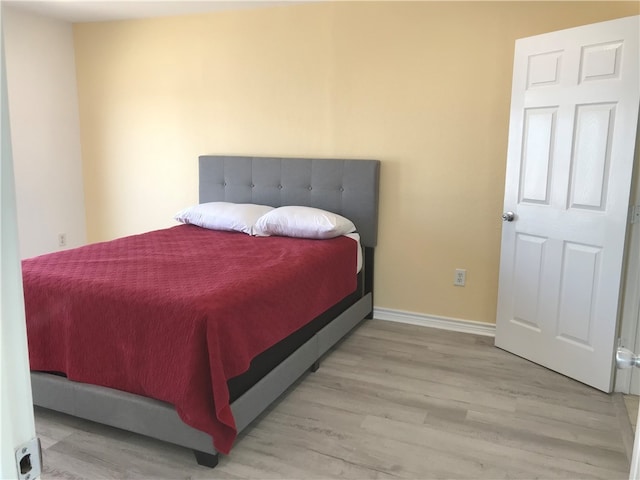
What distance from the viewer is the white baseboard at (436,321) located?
362cm

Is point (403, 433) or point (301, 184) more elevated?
point (301, 184)

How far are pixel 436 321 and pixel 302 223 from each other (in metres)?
1.25

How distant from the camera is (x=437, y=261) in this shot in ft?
12.2

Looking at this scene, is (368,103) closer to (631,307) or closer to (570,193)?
(570,193)

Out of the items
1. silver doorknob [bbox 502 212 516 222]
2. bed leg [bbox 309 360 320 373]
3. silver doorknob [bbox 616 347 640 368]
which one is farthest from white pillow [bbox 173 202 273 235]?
silver doorknob [bbox 616 347 640 368]

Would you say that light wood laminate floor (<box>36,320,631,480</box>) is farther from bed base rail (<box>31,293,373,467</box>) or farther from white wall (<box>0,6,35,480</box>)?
white wall (<box>0,6,35,480</box>)

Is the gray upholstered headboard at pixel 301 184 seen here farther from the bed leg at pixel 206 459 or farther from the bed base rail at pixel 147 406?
the bed leg at pixel 206 459

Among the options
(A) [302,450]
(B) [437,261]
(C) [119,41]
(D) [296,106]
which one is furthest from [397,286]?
(C) [119,41]

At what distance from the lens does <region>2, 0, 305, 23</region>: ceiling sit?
3857 millimetres

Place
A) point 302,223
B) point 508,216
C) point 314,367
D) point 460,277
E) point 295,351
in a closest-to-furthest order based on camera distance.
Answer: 1. point 295,351
2. point 314,367
3. point 508,216
4. point 302,223
5. point 460,277

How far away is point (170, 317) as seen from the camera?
2.10 m

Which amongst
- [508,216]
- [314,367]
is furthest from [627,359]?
[508,216]

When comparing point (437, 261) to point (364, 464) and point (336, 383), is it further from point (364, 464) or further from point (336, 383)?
point (364, 464)

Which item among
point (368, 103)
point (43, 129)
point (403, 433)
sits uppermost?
point (368, 103)
